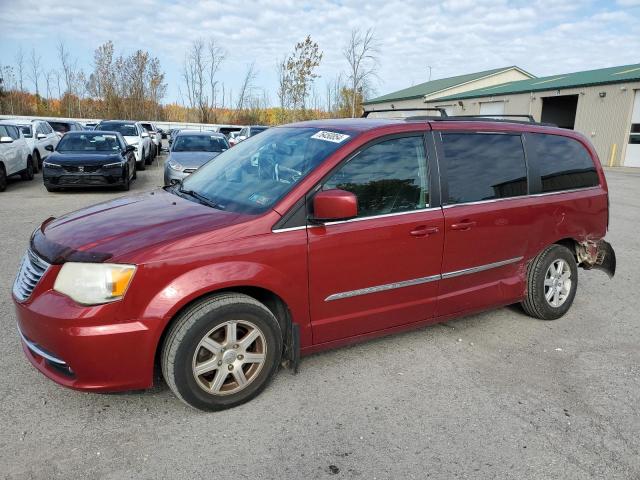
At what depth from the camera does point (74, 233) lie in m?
3.05

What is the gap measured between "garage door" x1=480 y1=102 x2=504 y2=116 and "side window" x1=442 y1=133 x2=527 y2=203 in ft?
100

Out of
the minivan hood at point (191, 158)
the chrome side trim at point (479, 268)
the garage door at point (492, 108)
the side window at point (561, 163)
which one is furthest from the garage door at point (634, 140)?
the chrome side trim at point (479, 268)

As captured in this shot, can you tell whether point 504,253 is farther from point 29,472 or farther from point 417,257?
point 29,472

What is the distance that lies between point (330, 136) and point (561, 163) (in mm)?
2320

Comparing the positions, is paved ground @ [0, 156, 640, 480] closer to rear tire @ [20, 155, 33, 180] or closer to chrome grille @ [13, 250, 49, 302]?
chrome grille @ [13, 250, 49, 302]

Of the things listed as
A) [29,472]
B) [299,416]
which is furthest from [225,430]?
[29,472]

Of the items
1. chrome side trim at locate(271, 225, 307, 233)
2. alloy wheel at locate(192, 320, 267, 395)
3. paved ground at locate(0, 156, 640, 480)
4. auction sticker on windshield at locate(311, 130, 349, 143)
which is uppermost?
auction sticker on windshield at locate(311, 130, 349, 143)

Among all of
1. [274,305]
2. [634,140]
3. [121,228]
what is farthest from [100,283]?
[634,140]

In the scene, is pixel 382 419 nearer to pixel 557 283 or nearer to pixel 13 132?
pixel 557 283

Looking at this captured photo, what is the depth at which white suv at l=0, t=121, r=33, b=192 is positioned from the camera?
1229cm

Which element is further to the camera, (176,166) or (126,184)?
(126,184)

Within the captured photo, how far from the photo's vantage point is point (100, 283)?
2699 mm

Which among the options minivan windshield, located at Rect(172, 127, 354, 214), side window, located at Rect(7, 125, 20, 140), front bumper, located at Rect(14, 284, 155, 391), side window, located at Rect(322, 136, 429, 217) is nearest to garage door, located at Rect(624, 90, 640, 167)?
side window, located at Rect(322, 136, 429, 217)

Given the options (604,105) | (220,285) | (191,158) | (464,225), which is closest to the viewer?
(220,285)
